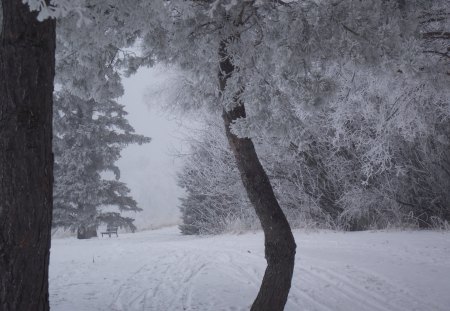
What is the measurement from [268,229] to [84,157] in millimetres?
14496

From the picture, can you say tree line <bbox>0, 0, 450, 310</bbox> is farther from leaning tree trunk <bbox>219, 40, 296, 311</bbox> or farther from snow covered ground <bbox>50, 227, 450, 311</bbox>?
snow covered ground <bbox>50, 227, 450, 311</bbox>

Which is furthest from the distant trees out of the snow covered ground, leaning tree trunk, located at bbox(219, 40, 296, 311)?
the snow covered ground

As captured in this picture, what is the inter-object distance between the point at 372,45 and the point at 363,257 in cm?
486

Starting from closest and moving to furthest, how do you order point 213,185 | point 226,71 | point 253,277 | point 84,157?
point 226,71, point 253,277, point 213,185, point 84,157

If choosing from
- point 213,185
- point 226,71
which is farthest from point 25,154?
point 213,185

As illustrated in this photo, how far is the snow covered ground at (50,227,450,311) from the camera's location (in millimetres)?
5668

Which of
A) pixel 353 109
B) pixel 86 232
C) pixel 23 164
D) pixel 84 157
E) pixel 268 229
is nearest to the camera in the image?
pixel 23 164

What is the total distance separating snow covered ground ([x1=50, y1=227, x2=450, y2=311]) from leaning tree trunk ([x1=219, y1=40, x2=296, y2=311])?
99cm

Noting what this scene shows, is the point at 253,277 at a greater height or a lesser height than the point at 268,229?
lesser

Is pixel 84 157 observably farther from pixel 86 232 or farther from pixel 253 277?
pixel 253 277

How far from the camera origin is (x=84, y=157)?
701 inches

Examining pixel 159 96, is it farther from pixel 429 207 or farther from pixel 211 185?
pixel 429 207

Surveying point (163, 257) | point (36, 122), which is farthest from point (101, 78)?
point (163, 257)

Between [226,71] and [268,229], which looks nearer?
[268,229]
